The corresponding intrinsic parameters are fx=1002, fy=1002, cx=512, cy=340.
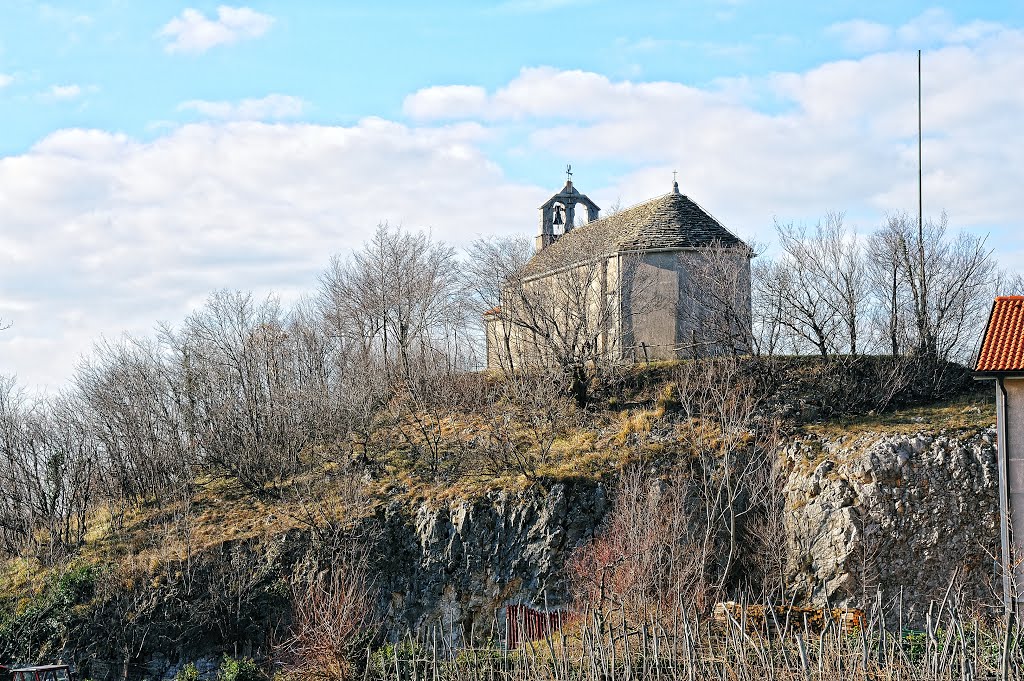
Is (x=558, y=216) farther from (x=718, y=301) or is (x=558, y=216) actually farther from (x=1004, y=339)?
(x=1004, y=339)

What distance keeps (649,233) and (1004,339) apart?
61.3ft

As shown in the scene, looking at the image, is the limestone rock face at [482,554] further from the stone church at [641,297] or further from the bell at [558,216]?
the bell at [558,216]

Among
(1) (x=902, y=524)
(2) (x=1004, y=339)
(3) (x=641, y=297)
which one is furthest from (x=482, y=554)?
(2) (x=1004, y=339)

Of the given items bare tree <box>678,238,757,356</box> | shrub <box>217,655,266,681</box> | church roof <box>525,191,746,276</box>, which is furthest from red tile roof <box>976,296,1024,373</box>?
shrub <box>217,655,266,681</box>

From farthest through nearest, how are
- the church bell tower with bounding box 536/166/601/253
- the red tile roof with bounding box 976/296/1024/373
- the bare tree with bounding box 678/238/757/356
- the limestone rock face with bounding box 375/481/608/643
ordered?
the church bell tower with bounding box 536/166/601/253, the bare tree with bounding box 678/238/757/356, the limestone rock face with bounding box 375/481/608/643, the red tile roof with bounding box 976/296/1024/373

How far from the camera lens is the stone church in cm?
3594

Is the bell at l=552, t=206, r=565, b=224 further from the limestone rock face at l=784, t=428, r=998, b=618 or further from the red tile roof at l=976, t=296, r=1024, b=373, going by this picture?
the red tile roof at l=976, t=296, r=1024, b=373

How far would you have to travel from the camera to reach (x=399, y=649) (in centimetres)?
1888

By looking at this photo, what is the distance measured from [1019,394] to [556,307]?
2122cm

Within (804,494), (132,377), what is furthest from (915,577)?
(132,377)

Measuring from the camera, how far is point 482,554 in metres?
28.8

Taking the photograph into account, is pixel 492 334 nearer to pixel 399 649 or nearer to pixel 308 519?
pixel 308 519

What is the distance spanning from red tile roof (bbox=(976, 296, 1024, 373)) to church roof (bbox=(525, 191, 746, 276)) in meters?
15.3

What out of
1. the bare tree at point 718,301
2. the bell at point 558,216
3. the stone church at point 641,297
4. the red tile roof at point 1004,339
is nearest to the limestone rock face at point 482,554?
the stone church at point 641,297
